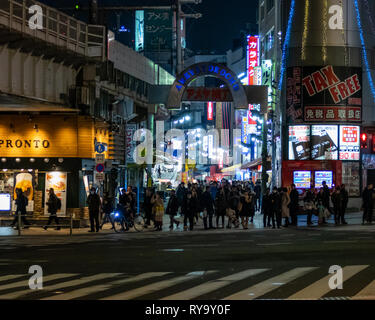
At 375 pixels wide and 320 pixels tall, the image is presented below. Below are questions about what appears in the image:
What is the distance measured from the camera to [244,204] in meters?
31.4

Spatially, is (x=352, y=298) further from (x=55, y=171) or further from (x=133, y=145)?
(x=133, y=145)

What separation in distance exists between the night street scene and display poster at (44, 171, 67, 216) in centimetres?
7

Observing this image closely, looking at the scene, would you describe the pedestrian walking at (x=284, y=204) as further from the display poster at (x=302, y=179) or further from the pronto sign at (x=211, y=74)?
the display poster at (x=302, y=179)

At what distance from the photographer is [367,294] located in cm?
1218

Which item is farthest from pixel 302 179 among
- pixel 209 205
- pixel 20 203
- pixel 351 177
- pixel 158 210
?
pixel 20 203

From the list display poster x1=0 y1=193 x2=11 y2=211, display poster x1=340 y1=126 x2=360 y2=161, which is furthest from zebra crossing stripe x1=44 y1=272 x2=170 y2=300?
display poster x1=340 y1=126 x2=360 y2=161

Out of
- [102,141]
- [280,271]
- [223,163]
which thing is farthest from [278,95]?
[223,163]

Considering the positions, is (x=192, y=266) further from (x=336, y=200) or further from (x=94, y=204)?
(x=336, y=200)

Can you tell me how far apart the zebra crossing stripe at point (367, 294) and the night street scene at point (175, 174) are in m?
0.03

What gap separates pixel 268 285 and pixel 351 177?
1433 inches

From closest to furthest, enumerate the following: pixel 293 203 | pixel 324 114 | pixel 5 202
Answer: pixel 293 203 < pixel 5 202 < pixel 324 114

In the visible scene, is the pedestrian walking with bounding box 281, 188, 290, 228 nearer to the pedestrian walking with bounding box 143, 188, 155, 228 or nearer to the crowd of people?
the crowd of people

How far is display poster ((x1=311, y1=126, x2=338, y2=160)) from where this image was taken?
157ft

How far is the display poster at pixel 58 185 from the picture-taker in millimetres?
34250
